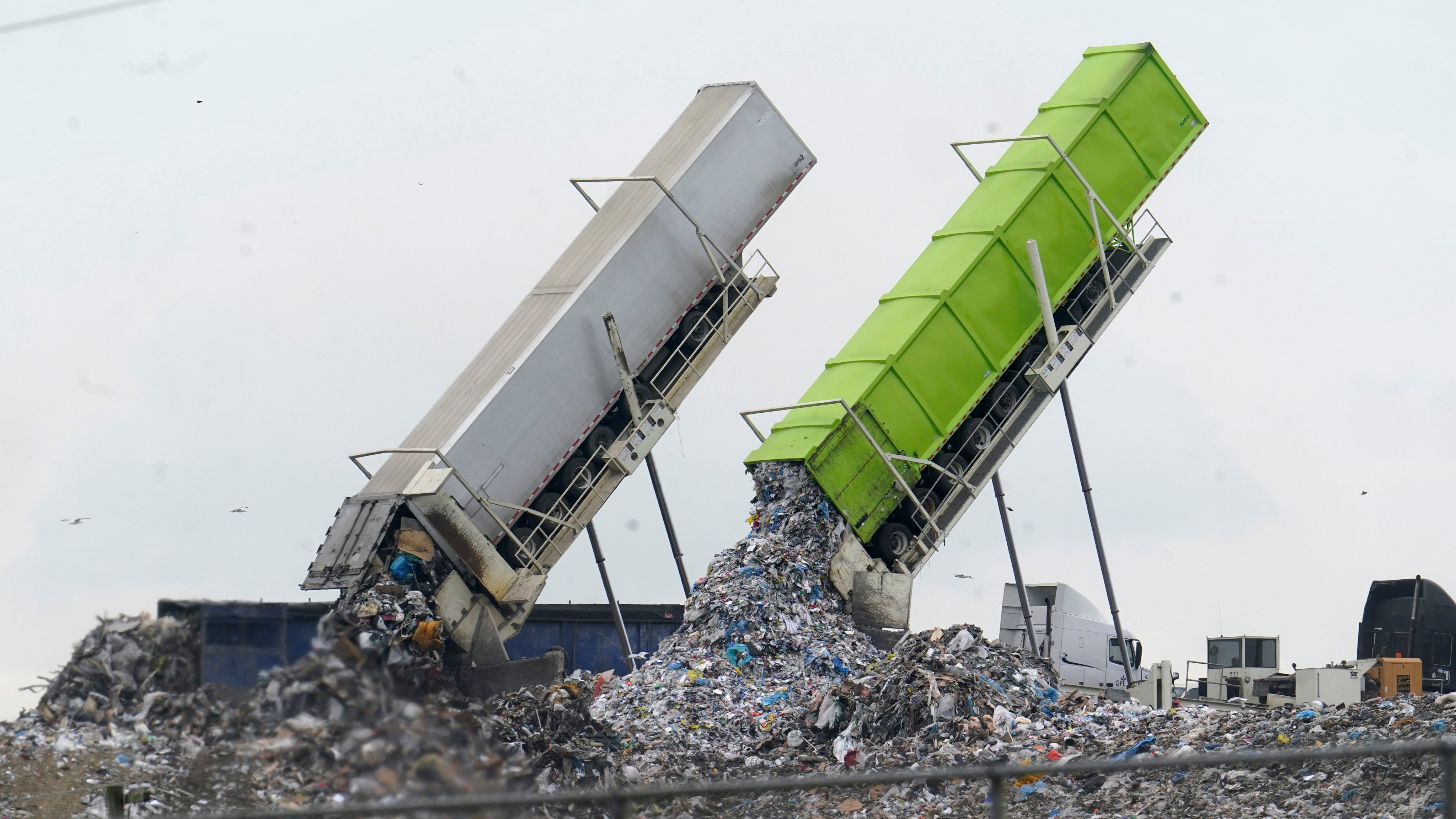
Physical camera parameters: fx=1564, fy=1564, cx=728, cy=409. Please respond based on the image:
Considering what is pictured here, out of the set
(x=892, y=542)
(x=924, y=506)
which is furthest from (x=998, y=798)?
(x=924, y=506)

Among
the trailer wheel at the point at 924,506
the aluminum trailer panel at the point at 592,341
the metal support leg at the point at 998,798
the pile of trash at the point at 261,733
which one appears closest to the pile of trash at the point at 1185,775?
the pile of trash at the point at 261,733

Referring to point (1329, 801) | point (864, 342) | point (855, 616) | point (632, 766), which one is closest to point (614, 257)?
point (864, 342)

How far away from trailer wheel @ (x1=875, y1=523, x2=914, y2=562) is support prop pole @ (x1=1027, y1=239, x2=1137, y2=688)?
2.04 m

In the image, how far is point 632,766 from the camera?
11141mm

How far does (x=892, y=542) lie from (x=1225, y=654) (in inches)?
239

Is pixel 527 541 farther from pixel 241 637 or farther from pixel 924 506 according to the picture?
pixel 241 637

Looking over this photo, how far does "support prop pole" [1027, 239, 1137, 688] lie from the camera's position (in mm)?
14414

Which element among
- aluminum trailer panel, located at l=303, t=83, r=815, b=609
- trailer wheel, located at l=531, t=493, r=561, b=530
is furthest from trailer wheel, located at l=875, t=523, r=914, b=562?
trailer wheel, located at l=531, t=493, r=561, b=530

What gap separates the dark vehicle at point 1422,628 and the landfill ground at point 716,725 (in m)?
5.90

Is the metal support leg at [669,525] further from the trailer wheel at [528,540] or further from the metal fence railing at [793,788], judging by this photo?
the metal fence railing at [793,788]

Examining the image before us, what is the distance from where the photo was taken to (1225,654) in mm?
18469

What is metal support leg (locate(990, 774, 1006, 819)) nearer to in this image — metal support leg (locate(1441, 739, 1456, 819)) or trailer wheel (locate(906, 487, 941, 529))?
metal support leg (locate(1441, 739, 1456, 819))

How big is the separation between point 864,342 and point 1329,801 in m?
6.87

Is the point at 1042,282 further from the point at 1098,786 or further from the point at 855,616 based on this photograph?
the point at 1098,786
